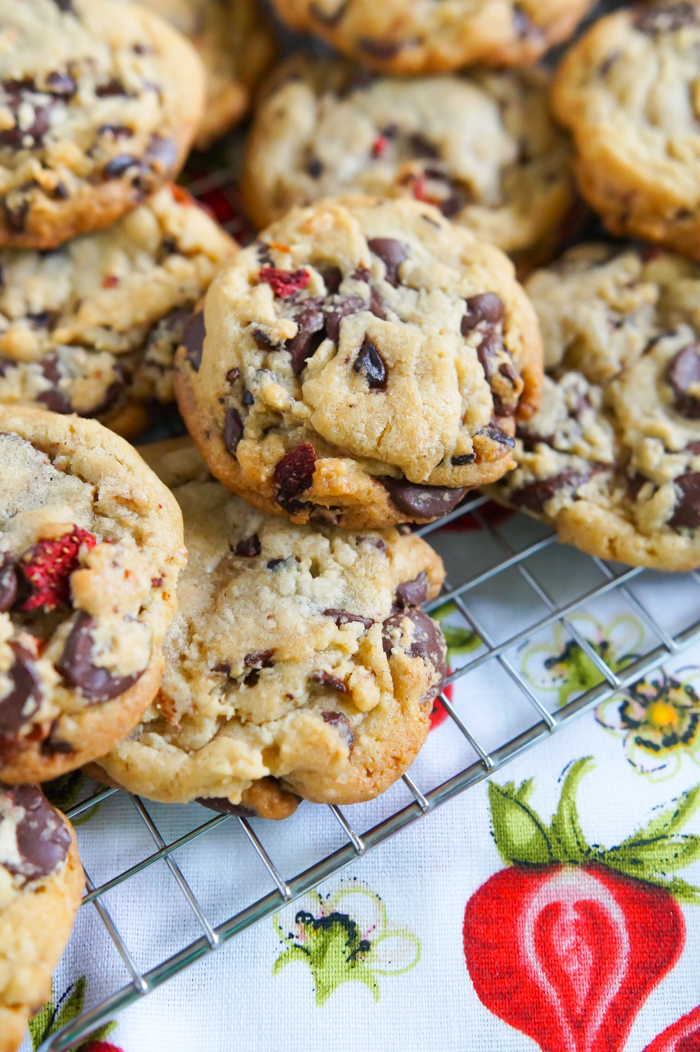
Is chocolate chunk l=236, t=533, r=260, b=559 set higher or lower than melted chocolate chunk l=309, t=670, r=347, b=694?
higher

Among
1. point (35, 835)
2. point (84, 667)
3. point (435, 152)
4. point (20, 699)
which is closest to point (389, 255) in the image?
point (435, 152)

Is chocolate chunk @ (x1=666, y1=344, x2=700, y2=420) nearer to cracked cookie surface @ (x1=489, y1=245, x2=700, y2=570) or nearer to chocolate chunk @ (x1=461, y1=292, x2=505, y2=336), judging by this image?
cracked cookie surface @ (x1=489, y1=245, x2=700, y2=570)

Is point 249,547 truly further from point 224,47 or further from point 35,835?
point 224,47

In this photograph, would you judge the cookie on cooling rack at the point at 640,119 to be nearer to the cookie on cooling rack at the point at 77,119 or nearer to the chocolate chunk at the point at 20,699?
the cookie on cooling rack at the point at 77,119

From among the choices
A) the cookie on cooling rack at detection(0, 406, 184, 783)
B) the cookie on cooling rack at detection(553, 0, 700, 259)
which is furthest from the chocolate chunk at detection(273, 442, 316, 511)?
the cookie on cooling rack at detection(553, 0, 700, 259)

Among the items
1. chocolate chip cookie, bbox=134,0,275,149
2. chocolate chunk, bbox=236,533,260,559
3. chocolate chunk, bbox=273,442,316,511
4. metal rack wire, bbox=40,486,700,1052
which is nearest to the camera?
metal rack wire, bbox=40,486,700,1052

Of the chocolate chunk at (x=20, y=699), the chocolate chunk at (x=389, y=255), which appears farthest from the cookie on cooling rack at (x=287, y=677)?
the chocolate chunk at (x=389, y=255)
